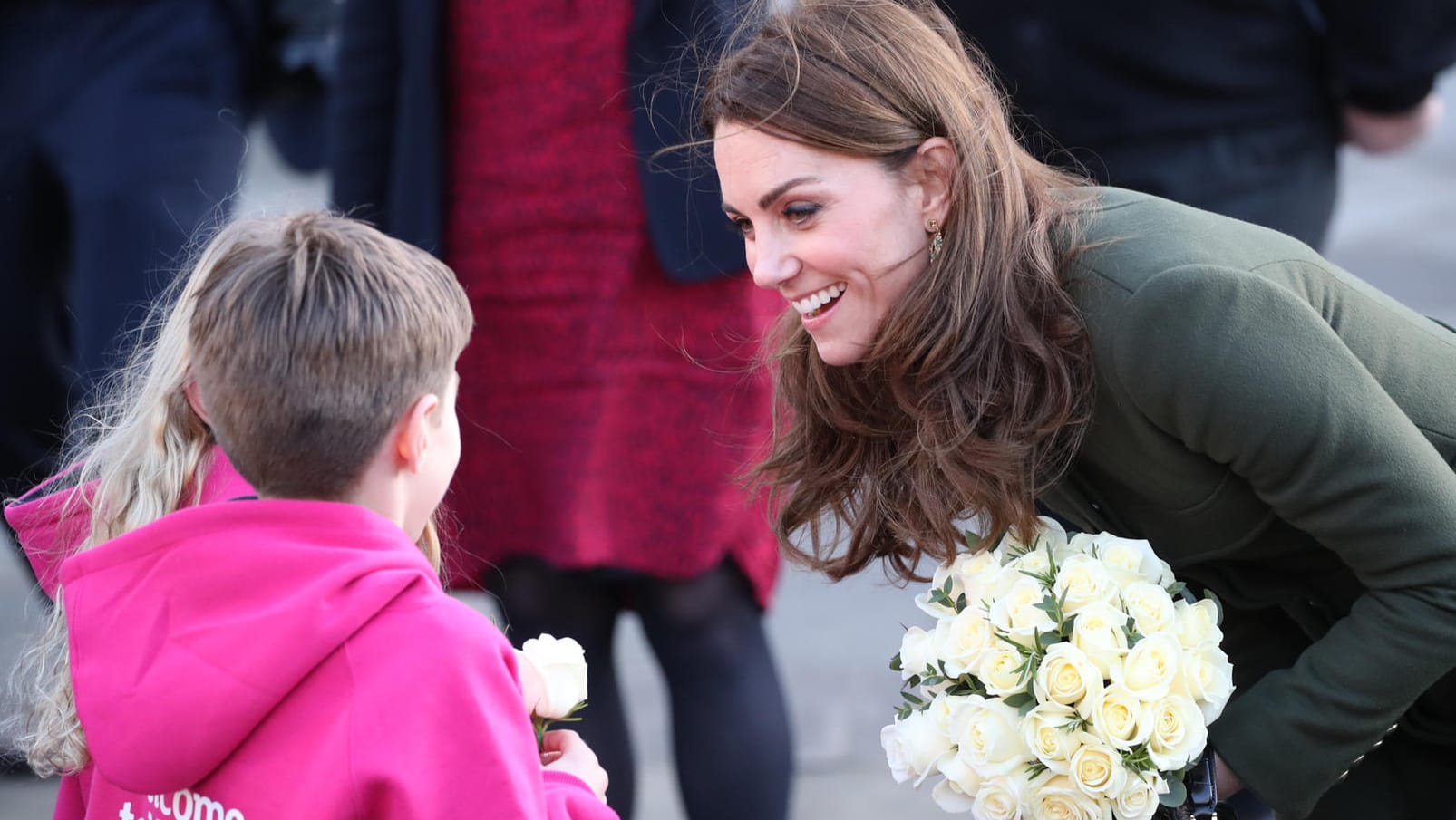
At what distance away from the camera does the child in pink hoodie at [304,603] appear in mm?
1777

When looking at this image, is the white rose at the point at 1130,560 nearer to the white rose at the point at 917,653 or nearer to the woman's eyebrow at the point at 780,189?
the white rose at the point at 917,653

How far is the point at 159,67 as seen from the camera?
148 inches

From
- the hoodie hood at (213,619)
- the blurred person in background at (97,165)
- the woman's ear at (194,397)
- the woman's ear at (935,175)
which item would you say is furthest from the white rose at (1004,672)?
the blurred person in background at (97,165)

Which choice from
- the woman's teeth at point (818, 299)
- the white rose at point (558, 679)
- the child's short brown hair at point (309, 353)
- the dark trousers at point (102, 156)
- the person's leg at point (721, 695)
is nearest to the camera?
the child's short brown hair at point (309, 353)

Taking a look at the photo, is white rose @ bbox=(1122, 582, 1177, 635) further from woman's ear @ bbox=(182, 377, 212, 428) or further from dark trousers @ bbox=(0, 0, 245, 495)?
dark trousers @ bbox=(0, 0, 245, 495)

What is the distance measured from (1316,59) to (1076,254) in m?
1.41

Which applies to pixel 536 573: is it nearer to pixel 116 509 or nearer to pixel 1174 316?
pixel 116 509

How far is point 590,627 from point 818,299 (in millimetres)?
1108

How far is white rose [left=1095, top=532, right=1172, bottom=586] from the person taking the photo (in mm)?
2174

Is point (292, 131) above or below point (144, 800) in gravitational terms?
below

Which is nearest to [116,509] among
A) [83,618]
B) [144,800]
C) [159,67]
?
[83,618]

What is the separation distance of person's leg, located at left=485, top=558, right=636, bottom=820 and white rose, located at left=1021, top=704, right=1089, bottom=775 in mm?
1201

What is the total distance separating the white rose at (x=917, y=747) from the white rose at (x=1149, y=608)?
0.28 metres

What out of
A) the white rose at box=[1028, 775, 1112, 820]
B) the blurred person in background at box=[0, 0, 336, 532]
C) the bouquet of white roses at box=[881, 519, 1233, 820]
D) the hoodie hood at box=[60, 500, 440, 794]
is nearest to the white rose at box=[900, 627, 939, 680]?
the bouquet of white roses at box=[881, 519, 1233, 820]
